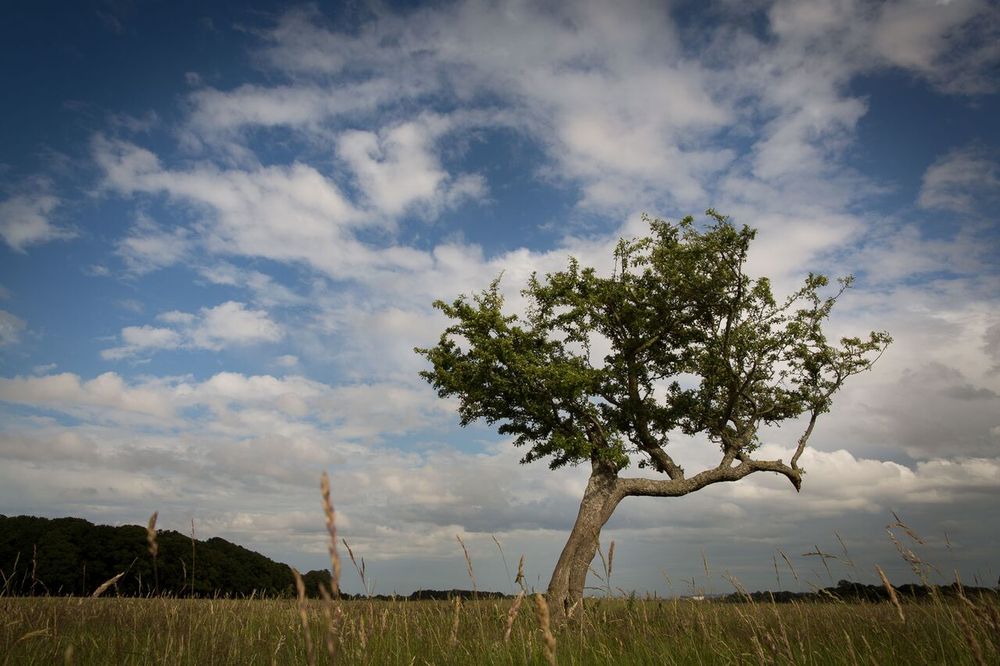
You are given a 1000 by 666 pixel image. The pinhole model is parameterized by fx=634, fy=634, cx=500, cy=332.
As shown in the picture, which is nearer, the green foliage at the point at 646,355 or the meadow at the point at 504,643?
the meadow at the point at 504,643

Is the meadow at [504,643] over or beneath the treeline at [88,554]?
beneath

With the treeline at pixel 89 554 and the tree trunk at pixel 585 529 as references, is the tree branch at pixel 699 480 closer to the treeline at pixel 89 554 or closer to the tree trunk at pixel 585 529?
the tree trunk at pixel 585 529

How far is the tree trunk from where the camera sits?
21.5 metres

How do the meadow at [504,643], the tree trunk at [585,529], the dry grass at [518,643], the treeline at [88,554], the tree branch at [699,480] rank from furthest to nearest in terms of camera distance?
1. the treeline at [88,554]
2. the tree branch at [699,480]
3. the tree trunk at [585,529]
4. the meadow at [504,643]
5. the dry grass at [518,643]

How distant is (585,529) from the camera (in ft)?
72.6

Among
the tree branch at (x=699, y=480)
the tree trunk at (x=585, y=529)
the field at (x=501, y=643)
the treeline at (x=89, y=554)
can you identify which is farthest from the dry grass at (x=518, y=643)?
the treeline at (x=89, y=554)

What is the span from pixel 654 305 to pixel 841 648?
16.5 metres

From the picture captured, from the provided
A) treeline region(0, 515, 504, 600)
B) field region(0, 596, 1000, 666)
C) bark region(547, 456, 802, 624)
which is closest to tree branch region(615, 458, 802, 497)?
bark region(547, 456, 802, 624)

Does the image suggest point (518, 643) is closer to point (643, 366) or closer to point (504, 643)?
point (504, 643)

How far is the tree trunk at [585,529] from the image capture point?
70.4ft

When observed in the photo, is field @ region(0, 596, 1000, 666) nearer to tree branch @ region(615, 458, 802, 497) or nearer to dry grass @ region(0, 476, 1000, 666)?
dry grass @ region(0, 476, 1000, 666)

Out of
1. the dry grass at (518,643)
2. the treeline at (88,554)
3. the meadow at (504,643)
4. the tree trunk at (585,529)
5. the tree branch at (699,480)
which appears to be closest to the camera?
the dry grass at (518,643)

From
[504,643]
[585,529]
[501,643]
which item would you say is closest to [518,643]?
[501,643]

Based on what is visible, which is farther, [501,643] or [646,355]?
[646,355]
